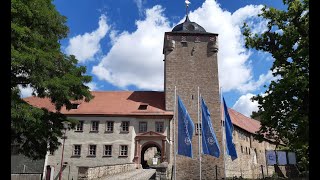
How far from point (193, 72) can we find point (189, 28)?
6.15 meters

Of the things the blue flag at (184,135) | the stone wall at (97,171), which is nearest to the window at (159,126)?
the stone wall at (97,171)

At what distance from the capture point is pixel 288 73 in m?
15.4

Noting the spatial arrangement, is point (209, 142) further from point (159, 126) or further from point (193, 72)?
point (193, 72)

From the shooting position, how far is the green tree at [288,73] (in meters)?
14.8

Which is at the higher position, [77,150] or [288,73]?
[288,73]

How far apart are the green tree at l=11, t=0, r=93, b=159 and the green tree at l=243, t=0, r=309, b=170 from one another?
10.3 metres

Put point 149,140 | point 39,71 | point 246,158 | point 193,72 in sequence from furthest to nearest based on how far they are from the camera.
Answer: point 246,158, point 193,72, point 149,140, point 39,71

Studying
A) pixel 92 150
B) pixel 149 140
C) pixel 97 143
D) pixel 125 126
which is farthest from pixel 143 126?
pixel 92 150

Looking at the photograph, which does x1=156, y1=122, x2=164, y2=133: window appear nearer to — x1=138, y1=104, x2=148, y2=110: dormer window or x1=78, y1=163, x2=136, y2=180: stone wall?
x1=138, y1=104, x2=148, y2=110: dormer window

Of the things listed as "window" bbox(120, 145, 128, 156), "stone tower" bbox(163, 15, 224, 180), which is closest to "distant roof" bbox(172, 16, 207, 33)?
"stone tower" bbox(163, 15, 224, 180)

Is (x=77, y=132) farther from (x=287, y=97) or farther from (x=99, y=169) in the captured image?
(x=287, y=97)

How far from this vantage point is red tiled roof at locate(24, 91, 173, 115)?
3241 cm

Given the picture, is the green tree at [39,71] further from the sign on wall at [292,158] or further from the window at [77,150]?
the window at [77,150]
